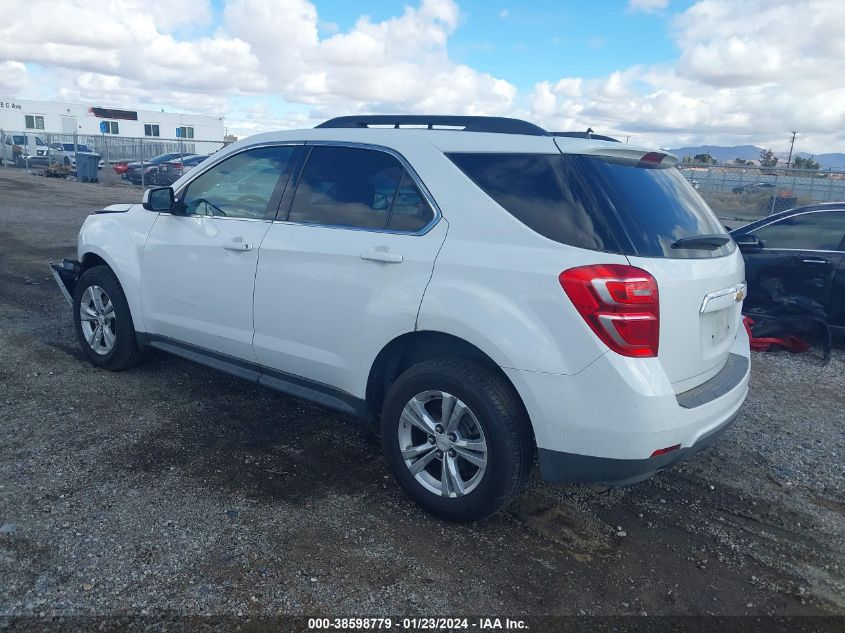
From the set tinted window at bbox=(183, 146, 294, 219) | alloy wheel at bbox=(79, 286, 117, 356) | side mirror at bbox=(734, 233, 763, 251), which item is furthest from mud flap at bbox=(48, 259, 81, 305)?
side mirror at bbox=(734, 233, 763, 251)

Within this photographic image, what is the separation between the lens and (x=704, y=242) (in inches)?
130

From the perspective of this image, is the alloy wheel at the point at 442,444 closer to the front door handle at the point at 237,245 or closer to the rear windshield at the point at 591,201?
the rear windshield at the point at 591,201

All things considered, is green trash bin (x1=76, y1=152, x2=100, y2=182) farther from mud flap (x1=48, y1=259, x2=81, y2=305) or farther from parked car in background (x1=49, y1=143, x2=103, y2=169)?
mud flap (x1=48, y1=259, x2=81, y2=305)

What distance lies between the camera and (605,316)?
2.86 metres

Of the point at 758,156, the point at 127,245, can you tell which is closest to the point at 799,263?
the point at 127,245

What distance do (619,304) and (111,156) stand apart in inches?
1318

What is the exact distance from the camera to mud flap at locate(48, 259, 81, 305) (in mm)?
5691

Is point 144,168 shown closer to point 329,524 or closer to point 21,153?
point 21,153

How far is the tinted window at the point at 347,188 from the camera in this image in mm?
3666

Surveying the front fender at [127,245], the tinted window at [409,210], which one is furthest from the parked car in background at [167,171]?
the tinted window at [409,210]

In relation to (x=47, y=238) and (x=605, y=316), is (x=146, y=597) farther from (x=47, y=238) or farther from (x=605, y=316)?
(x=47, y=238)

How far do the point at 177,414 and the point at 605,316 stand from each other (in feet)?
10.1

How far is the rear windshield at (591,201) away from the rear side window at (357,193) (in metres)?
0.35

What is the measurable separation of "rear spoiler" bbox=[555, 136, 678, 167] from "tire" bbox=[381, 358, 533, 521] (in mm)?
1128
